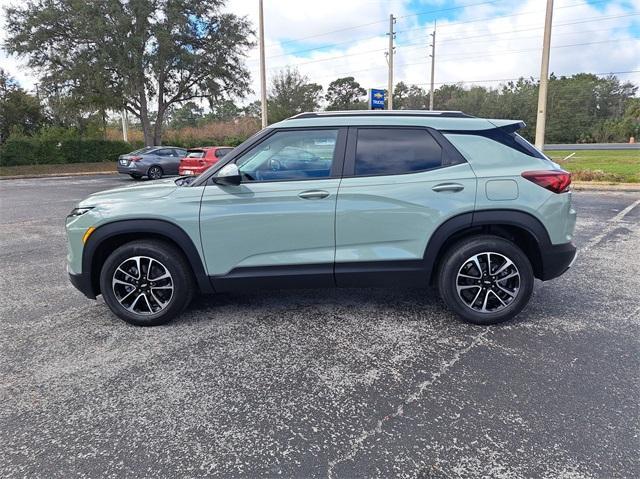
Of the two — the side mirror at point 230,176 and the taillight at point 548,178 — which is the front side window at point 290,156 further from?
the taillight at point 548,178

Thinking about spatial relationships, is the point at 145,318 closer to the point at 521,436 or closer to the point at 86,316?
the point at 86,316

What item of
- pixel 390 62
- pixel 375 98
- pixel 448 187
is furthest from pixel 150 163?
pixel 448 187

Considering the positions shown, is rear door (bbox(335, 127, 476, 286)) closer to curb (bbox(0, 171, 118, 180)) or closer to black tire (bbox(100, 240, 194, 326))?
black tire (bbox(100, 240, 194, 326))

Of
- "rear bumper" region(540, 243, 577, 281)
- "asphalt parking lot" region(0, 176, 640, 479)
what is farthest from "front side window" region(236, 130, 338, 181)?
"rear bumper" region(540, 243, 577, 281)

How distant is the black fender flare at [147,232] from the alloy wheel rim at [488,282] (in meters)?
2.19

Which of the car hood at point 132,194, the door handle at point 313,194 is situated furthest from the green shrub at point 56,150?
the door handle at point 313,194

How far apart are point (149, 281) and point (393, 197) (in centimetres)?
218

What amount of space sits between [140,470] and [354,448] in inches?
42.6

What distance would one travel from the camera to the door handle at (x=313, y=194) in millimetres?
3545

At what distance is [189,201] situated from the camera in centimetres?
361

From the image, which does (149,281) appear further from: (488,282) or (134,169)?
(134,169)

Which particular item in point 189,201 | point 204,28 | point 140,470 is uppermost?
point 204,28

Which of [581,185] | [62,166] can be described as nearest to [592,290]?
[581,185]

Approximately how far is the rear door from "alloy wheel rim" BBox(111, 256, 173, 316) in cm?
149
